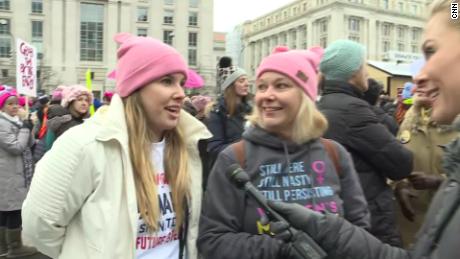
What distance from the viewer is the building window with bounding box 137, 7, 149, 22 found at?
66.4m

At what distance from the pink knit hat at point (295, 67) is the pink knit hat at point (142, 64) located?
17.1 inches

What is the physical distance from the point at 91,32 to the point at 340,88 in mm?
63731

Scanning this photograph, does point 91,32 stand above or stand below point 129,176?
above

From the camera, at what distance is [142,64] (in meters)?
2.09

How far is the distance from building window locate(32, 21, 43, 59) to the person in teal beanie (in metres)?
63.1

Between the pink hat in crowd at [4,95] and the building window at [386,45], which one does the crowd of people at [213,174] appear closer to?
the pink hat in crowd at [4,95]

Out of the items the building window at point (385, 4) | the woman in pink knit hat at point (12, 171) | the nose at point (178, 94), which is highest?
the building window at point (385, 4)

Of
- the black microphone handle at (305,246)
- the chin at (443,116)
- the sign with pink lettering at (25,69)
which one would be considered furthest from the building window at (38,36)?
the chin at (443,116)

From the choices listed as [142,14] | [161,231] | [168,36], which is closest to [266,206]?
[161,231]

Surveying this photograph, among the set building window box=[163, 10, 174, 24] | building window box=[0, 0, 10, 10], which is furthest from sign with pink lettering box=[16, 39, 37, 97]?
building window box=[163, 10, 174, 24]

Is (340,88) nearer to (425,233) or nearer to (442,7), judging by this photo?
(442,7)

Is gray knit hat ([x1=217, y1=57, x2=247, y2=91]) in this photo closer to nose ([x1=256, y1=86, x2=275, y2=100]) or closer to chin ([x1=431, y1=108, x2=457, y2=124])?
nose ([x1=256, y1=86, x2=275, y2=100])

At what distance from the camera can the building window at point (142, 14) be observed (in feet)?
218

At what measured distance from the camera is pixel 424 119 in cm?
308
